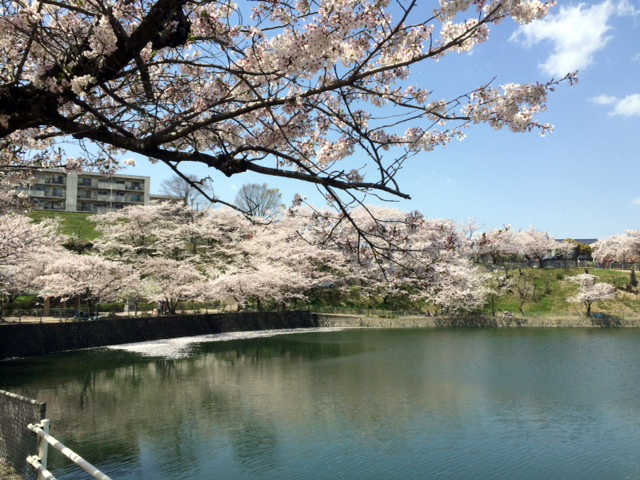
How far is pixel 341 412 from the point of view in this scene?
32.8 ft

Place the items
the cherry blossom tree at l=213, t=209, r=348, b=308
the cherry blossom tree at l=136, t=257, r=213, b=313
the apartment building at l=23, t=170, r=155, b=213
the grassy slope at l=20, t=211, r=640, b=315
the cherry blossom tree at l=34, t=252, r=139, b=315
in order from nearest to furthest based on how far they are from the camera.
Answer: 1. the cherry blossom tree at l=34, t=252, r=139, b=315
2. the cherry blossom tree at l=136, t=257, r=213, b=313
3. the cherry blossom tree at l=213, t=209, r=348, b=308
4. the grassy slope at l=20, t=211, r=640, b=315
5. the apartment building at l=23, t=170, r=155, b=213

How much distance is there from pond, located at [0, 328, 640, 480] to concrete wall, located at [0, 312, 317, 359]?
106 cm

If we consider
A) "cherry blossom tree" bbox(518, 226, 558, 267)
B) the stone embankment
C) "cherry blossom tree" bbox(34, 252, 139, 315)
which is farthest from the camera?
"cherry blossom tree" bbox(518, 226, 558, 267)

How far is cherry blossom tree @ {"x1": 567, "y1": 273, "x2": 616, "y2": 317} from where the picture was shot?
34000 mm

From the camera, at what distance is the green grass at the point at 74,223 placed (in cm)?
4023

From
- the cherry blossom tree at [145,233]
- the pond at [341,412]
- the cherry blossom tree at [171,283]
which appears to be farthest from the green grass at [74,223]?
the pond at [341,412]

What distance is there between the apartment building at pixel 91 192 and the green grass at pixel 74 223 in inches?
165

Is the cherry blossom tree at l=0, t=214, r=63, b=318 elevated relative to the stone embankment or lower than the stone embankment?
elevated

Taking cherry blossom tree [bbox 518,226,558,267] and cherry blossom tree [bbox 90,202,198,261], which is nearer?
cherry blossom tree [bbox 90,202,198,261]

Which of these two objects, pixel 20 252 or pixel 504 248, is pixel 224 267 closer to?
pixel 20 252

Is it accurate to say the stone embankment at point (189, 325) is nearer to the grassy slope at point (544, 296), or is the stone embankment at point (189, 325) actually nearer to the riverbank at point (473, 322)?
the riverbank at point (473, 322)

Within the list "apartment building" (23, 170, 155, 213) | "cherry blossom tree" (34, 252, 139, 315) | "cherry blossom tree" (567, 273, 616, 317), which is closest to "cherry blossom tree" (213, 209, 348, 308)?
"cherry blossom tree" (34, 252, 139, 315)

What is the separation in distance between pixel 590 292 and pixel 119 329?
99.3 feet

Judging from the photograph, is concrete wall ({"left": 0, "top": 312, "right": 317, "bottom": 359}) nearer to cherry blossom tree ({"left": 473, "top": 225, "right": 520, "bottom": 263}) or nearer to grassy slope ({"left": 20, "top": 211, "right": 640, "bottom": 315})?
grassy slope ({"left": 20, "top": 211, "right": 640, "bottom": 315})
